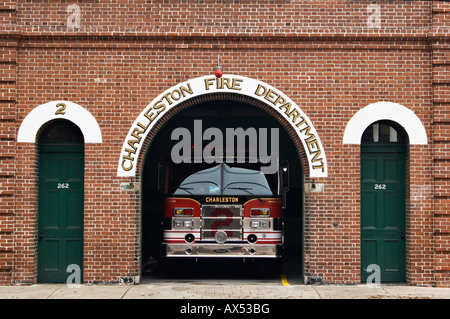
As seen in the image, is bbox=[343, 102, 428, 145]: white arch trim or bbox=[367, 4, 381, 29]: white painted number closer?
bbox=[343, 102, 428, 145]: white arch trim

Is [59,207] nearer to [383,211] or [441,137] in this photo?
[383,211]

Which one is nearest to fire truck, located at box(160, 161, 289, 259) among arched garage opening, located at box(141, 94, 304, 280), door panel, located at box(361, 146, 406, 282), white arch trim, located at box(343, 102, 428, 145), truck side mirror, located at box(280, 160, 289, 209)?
truck side mirror, located at box(280, 160, 289, 209)

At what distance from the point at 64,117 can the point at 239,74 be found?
11.8 feet

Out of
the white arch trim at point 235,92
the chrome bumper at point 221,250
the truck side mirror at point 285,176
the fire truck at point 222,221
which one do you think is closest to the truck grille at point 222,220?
the fire truck at point 222,221

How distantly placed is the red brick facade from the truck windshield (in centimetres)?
110

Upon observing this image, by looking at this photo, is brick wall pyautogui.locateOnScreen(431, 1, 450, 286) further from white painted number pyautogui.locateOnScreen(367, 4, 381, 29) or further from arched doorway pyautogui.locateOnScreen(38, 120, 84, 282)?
arched doorway pyautogui.locateOnScreen(38, 120, 84, 282)

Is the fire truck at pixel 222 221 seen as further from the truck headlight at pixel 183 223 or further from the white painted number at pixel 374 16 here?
the white painted number at pixel 374 16

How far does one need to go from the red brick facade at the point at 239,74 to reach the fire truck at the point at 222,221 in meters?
0.71

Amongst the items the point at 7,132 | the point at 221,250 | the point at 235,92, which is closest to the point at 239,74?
the point at 235,92

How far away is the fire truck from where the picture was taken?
35.9ft

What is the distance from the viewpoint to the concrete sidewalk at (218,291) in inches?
377

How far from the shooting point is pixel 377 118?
35.2 feet

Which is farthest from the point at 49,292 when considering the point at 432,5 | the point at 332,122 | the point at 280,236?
the point at 432,5

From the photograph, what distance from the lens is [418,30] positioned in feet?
35.1
